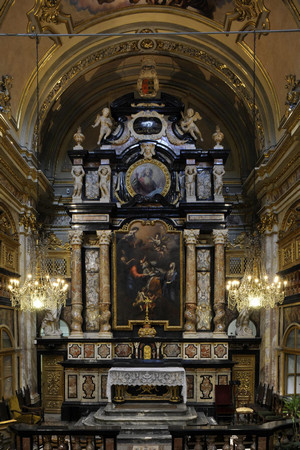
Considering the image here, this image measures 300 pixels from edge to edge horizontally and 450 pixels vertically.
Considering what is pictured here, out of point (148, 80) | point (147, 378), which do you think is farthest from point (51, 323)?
point (148, 80)

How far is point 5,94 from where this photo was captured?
40.0ft

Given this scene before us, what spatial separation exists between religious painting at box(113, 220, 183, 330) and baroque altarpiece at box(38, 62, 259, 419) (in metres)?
0.03

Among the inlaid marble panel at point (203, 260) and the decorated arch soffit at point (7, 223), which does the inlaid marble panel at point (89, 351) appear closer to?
the decorated arch soffit at point (7, 223)

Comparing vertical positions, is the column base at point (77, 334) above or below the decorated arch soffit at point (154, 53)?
below

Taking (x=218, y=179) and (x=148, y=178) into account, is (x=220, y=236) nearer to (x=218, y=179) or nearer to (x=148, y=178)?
(x=218, y=179)

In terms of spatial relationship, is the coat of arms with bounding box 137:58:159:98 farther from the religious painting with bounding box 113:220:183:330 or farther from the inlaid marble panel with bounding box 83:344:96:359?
the inlaid marble panel with bounding box 83:344:96:359

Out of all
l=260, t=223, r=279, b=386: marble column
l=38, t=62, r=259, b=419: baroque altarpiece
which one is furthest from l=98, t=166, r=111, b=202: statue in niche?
l=260, t=223, r=279, b=386: marble column

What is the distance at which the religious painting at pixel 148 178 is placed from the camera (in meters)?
14.8

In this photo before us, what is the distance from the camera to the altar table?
12.6 m

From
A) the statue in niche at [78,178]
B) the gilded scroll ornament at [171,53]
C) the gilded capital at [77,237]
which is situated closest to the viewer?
the gilded capital at [77,237]

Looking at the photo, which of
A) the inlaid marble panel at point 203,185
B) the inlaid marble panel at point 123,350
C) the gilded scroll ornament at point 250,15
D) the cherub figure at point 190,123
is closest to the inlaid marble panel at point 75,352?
the inlaid marble panel at point 123,350

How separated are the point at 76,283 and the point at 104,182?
2.97 meters

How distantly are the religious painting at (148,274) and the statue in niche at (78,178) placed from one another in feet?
5.30

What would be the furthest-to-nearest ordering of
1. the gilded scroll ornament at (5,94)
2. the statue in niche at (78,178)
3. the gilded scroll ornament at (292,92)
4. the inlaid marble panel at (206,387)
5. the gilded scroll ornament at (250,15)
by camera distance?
the statue in niche at (78,178)
the inlaid marble panel at (206,387)
the gilded scroll ornament at (250,15)
the gilded scroll ornament at (5,94)
the gilded scroll ornament at (292,92)
